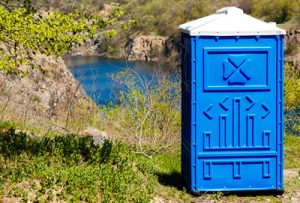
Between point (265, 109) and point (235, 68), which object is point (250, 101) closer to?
point (265, 109)

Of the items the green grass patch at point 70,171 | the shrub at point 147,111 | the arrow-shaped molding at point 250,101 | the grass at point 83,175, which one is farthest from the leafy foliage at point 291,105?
the arrow-shaped molding at point 250,101

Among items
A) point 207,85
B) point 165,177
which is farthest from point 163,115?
point 207,85

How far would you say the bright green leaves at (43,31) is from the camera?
20.2 feet

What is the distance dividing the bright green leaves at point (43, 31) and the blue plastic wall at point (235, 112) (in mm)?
1202

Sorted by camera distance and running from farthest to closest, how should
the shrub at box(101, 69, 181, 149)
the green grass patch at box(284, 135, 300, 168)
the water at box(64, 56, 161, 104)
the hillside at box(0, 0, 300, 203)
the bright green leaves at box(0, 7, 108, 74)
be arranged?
the water at box(64, 56, 161, 104)
the shrub at box(101, 69, 181, 149)
the green grass patch at box(284, 135, 300, 168)
the hillside at box(0, 0, 300, 203)
the bright green leaves at box(0, 7, 108, 74)

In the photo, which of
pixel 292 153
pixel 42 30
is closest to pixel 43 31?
pixel 42 30

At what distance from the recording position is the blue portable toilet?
22.8 ft

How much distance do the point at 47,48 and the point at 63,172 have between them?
1420 millimetres

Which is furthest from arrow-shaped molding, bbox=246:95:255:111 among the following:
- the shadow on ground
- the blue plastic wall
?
the shadow on ground

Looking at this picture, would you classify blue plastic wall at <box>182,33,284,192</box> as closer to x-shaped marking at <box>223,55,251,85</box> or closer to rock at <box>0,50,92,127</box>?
x-shaped marking at <box>223,55,251,85</box>

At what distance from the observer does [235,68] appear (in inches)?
274

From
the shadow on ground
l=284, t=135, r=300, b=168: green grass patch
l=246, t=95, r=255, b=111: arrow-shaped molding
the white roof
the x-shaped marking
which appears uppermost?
the white roof

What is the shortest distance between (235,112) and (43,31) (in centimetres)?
229

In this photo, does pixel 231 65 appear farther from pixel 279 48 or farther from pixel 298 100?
pixel 298 100
